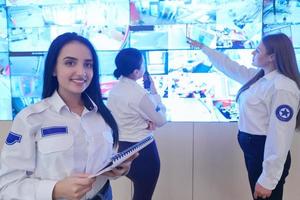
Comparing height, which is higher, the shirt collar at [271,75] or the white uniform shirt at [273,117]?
the shirt collar at [271,75]

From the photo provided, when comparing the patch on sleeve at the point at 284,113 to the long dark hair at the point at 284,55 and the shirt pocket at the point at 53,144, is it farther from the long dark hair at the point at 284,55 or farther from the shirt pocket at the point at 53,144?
the shirt pocket at the point at 53,144

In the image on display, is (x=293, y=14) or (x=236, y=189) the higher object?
(x=293, y=14)

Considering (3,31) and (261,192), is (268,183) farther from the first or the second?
(3,31)

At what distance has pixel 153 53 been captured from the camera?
97.8 inches

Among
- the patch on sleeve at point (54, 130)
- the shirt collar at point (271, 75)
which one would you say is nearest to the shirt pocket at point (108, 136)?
the patch on sleeve at point (54, 130)

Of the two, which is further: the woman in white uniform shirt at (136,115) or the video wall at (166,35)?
the video wall at (166,35)

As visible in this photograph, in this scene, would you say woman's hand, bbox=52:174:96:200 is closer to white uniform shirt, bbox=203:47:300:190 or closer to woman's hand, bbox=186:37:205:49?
white uniform shirt, bbox=203:47:300:190

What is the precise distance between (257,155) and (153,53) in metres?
1.19

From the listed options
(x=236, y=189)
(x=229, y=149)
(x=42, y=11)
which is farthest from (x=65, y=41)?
(x=236, y=189)

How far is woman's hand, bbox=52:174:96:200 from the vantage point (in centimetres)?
93

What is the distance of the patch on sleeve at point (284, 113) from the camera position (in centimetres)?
160

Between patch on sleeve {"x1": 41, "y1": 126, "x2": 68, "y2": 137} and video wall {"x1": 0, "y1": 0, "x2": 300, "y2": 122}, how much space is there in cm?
146

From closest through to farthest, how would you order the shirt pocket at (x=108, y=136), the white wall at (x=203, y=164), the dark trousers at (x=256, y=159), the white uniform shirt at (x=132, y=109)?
the shirt pocket at (x=108, y=136)
the dark trousers at (x=256, y=159)
the white uniform shirt at (x=132, y=109)
the white wall at (x=203, y=164)

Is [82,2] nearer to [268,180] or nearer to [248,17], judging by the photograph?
[248,17]
